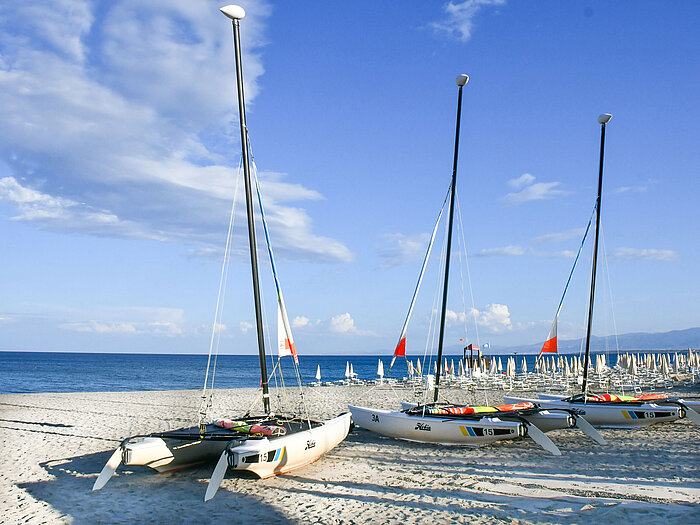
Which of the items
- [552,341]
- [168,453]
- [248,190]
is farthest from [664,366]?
[168,453]

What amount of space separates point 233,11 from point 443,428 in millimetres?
9673

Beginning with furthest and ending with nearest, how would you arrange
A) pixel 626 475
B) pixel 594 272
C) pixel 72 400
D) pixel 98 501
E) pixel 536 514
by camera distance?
pixel 72 400, pixel 594 272, pixel 626 475, pixel 98 501, pixel 536 514

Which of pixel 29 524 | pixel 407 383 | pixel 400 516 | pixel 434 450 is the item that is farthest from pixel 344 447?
pixel 407 383

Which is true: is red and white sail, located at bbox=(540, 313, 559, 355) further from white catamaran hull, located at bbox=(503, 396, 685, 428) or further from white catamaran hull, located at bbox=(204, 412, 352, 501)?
white catamaran hull, located at bbox=(204, 412, 352, 501)

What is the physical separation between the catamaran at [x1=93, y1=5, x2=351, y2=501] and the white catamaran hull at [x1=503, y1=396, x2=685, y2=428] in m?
6.56

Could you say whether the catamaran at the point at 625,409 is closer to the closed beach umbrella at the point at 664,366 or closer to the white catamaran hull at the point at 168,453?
the white catamaran hull at the point at 168,453

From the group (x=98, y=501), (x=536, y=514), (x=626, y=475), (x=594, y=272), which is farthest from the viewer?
(x=594, y=272)

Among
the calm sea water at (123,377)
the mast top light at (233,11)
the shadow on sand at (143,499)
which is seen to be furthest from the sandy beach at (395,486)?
the calm sea water at (123,377)

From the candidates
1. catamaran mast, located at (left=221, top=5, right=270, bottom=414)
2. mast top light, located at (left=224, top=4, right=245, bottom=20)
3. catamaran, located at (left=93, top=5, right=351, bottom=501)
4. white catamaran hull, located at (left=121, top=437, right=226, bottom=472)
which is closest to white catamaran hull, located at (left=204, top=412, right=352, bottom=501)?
catamaran, located at (left=93, top=5, right=351, bottom=501)

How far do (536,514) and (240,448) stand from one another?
435cm

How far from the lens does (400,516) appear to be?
23.5 ft

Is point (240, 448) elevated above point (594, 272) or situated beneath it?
situated beneath

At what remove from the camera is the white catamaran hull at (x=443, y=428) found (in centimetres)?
1100

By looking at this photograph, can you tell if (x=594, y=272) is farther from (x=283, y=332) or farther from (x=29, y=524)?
(x=29, y=524)
